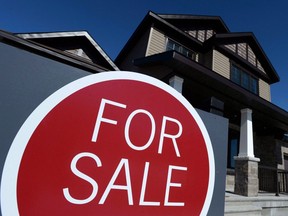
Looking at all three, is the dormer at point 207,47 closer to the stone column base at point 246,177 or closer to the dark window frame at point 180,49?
the dark window frame at point 180,49

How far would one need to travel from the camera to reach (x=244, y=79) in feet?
35.7

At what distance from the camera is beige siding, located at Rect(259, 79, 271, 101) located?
1163cm

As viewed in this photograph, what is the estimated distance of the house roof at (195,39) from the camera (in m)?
9.13

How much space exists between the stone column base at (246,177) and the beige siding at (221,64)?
4606 mm

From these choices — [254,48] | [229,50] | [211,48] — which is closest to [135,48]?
[211,48]

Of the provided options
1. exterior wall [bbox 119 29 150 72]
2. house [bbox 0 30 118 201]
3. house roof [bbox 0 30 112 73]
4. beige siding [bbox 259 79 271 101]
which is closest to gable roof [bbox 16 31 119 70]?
exterior wall [bbox 119 29 150 72]

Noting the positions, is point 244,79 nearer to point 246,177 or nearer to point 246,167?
point 246,167

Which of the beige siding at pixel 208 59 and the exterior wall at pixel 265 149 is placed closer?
the beige siding at pixel 208 59

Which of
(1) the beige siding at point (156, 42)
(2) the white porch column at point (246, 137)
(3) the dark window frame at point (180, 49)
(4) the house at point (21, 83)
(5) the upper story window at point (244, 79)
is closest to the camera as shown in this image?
(4) the house at point (21, 83)

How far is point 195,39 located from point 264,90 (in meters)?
5.31

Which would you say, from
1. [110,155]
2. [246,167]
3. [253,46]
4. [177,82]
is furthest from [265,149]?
[110,155]

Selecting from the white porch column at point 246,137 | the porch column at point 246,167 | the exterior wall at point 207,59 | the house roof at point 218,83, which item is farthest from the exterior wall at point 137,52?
the porch column at point 246,167

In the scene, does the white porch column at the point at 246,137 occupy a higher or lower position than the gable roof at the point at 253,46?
lower

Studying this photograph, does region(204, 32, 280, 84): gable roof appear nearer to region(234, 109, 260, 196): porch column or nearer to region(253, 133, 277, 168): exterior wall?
region(253, 133, 277, 168): exterior wall
